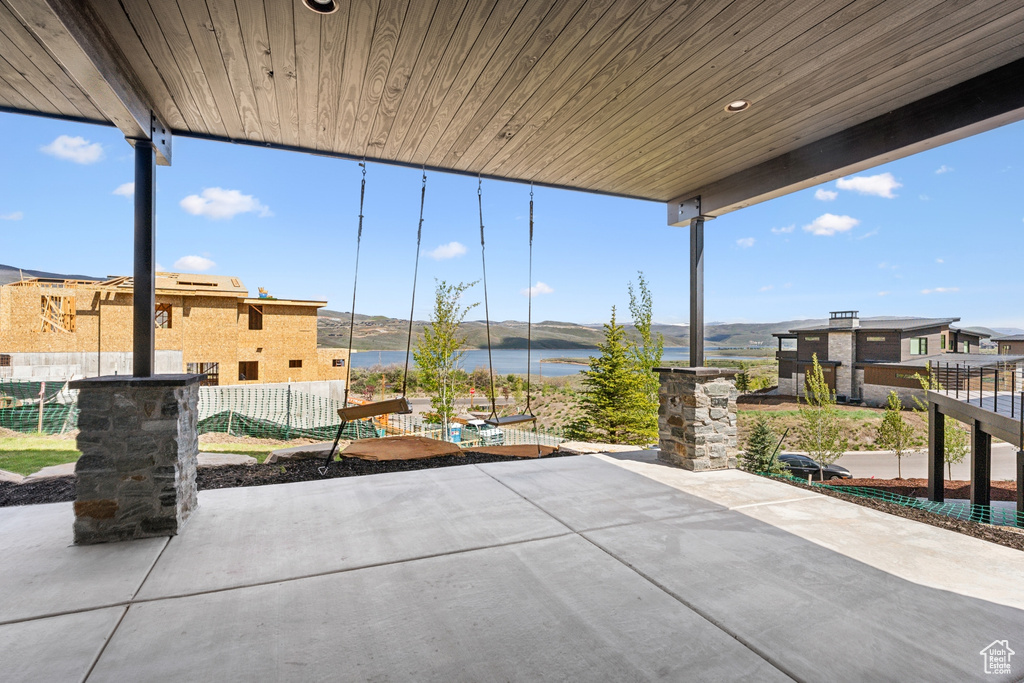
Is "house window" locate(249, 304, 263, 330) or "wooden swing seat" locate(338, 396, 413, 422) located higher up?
"house window" locate(249, 304, 263, 330)

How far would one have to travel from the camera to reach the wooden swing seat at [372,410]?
4125mm

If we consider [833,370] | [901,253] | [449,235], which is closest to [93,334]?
[833,370]

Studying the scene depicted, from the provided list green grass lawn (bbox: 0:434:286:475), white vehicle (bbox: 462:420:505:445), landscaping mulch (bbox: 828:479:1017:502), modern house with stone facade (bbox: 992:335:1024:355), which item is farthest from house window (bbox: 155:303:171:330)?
modern house with stone facade (bbox: 992:335:1024:355)

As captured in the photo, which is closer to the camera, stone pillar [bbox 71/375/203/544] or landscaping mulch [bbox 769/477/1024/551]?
stone pillar [bbox 71/375/203/544]

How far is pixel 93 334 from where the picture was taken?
15.6m

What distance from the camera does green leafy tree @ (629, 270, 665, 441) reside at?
47.3ft

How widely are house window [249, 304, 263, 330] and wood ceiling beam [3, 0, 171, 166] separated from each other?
16959 mm

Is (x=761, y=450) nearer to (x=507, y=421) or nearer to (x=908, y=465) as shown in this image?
(x=507, y=421)

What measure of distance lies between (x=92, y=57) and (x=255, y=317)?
1817 centimetres

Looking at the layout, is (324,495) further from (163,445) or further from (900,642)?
(900,642)

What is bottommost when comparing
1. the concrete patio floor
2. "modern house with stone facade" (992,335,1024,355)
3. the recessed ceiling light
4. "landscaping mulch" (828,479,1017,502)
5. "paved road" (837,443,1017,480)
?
"paved road" (837,443,1017,480)

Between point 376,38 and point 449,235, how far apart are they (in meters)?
77.4

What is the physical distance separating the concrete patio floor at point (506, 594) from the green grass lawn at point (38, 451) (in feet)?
9.37

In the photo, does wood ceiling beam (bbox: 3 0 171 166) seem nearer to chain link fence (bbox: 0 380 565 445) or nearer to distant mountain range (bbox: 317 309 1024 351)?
chain link fence (bbox: 0 380 565 445)
